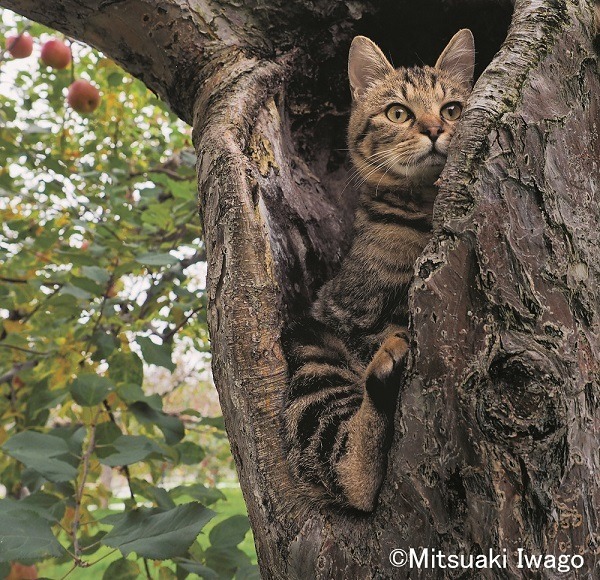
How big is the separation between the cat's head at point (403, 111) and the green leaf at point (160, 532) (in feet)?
4.04

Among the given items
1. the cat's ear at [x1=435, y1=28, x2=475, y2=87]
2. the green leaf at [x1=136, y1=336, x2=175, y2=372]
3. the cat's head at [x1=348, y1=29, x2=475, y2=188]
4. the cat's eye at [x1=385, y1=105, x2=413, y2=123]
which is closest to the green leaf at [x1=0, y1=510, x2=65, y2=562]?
the green leaf at [x1=136, y1=336, x2=175, y2=372]

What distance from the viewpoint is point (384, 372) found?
1.31m

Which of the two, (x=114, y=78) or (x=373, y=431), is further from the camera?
(x=114, y=78)

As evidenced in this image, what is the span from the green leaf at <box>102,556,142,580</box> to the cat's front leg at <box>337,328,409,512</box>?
82 cm

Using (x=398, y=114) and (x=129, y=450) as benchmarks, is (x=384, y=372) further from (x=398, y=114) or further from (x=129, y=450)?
(x=398, y=114)

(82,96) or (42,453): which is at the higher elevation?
(82,96)

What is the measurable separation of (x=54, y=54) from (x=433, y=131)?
2065 millimetres

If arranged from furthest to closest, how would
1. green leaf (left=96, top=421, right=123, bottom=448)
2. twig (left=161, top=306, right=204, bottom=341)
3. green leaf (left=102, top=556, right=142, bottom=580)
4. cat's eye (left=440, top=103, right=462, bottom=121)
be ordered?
twig (left=161, top=306, right=204, bottom=341) < cat's eye (left=440, top=103, right=462, bottom=121) < green leaf (left=96, top=421, right=123, bottom=448) < green leaf (left=102, top=556, right=142, bottom=580)

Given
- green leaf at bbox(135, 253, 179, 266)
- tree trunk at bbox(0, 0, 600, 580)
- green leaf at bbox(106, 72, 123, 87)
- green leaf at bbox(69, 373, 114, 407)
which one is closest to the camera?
tree trunk at bbox(0, 0, 600, 580)

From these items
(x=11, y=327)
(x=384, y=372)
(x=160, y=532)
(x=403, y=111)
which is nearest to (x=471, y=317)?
(x=384, y=372)

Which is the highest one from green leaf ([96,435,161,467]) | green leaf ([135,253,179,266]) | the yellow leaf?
green leaf ([135,253,179,266])

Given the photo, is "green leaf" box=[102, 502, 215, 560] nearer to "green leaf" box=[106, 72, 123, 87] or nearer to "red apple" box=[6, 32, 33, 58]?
"green leaf" box=[106, 72, 123, 87]

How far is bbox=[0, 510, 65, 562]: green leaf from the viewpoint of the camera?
1.33 meters

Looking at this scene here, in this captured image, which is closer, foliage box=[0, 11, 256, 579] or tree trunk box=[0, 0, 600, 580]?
tree trunk box=[0, 0, 600, 580]
